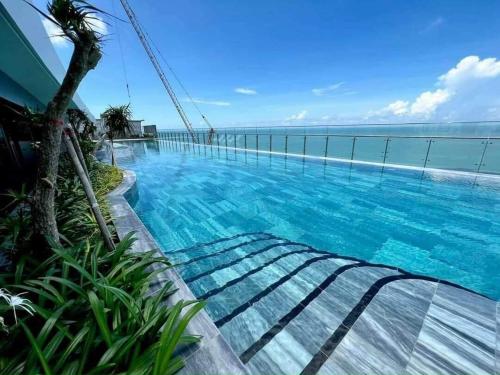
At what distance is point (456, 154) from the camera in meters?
9.11

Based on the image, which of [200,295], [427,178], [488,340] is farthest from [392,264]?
[427,178]

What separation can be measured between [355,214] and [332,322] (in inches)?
127

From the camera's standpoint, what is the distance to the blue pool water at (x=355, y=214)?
305 centimetres

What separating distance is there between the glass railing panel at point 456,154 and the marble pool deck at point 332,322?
21.4 ft

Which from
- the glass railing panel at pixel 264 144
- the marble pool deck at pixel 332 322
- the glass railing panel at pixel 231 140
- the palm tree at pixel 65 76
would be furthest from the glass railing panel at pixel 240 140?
the palm tree at pixel 65 76

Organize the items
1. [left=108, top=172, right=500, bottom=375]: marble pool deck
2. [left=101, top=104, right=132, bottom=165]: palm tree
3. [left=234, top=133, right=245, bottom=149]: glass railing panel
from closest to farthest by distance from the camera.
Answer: [left=108, top=172, right=500, bottom=375]: marble pool deck
[left=101, top=104, right=132, bottom=165]: palm tree
[left=234, top=133, right=245, bottom=149]: glass railing panel

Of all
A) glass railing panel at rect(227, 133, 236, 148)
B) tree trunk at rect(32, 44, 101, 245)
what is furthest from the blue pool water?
glass railing panel at rect(227, 133, 236, 148)

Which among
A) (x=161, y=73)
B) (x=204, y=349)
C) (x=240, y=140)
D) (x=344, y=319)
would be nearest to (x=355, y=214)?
(x=344, y=319)

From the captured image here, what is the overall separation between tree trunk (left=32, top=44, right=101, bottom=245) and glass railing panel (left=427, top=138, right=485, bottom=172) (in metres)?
8.16

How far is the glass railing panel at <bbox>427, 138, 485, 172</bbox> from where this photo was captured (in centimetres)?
625

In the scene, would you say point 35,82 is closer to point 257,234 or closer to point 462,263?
point 257,234

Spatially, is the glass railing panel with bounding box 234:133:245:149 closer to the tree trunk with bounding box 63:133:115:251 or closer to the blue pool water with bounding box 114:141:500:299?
the blue pool water with bounding box 114:141:500:299

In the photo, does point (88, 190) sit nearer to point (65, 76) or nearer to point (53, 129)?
point (53, 129)

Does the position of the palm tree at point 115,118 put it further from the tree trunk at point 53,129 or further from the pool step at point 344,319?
the pool step at point 344,319
